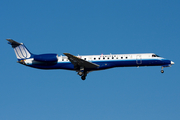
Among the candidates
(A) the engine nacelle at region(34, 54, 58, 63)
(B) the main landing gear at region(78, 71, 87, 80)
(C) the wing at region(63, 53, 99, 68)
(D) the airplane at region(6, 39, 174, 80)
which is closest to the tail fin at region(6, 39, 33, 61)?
(D) the airplane at region(6, 39, 174, 80)

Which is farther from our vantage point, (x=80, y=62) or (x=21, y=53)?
(x=21, y=53)

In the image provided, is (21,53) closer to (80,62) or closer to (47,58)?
(47,58)

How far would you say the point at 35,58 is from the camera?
37281mm

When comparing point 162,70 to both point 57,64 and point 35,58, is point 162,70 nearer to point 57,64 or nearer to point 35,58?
point 57,64

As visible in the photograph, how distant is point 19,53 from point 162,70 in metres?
20.1

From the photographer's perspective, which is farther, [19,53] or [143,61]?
[19,53]

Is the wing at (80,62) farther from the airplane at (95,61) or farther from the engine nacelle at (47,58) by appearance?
the engine nacelle at (47,58)

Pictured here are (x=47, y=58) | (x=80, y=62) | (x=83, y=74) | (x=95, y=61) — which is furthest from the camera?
(x=83, y=74)

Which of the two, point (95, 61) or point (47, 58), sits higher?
point (47, 58)

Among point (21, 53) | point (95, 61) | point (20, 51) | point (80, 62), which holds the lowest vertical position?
point (80, 62)

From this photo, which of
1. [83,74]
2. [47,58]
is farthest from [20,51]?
[83,74]

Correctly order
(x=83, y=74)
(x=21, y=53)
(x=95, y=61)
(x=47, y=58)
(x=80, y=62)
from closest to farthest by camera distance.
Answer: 1. (x=80, y=62)
2. (x=95, y=61)
3. (x=47, y=58)
4. (x=83, y=74)
5. (x=21, y=53)

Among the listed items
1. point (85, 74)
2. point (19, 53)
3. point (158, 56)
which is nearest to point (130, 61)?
point (158, 56)

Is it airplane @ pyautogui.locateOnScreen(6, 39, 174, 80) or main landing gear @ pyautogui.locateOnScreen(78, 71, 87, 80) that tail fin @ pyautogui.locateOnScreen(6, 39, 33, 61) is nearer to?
airplane @ pyautogui.locateOnScreen(6, 39, 174, 80)
